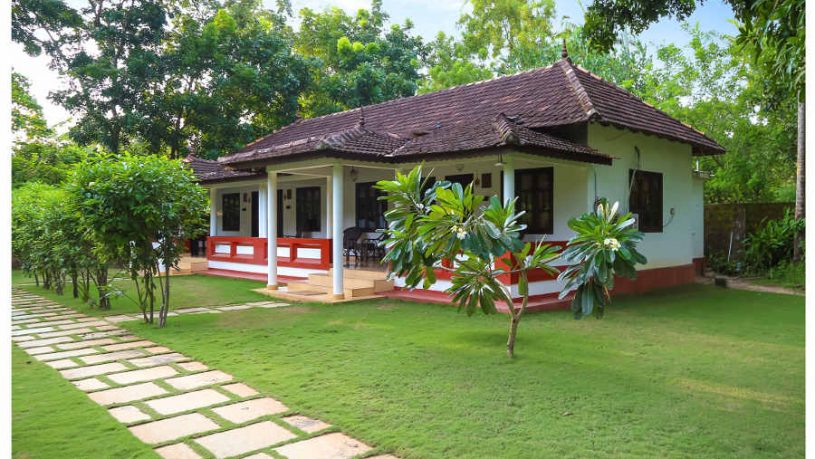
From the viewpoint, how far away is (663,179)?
39.6ft

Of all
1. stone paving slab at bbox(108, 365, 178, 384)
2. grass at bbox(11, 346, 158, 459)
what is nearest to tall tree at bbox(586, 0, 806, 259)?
grass at bbox(11, 346, 158, 459)

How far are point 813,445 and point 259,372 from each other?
4.40 m

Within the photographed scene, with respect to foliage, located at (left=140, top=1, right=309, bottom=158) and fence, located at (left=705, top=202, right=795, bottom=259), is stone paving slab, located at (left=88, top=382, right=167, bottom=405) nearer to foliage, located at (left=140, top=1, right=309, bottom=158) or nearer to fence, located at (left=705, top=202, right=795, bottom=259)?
fence, located at (left=705, top=202, right=795, bottom=259)

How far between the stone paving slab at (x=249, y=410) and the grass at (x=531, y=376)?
126 mm

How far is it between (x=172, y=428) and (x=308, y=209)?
41.4 ft

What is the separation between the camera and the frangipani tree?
5270 mm

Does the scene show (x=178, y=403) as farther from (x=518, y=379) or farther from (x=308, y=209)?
(x=308, y=209)

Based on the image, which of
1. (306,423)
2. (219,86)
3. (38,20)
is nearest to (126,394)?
(306,423)

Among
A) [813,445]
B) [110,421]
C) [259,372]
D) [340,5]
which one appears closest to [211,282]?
[259,372]

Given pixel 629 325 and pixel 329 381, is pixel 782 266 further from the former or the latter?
pixel 329 381

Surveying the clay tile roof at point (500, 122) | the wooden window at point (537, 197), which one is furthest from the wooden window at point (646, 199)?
the wooden window at point (537, 197)

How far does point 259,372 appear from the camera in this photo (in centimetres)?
520

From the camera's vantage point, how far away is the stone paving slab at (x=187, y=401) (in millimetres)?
4211

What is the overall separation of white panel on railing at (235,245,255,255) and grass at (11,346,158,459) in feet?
29.6
